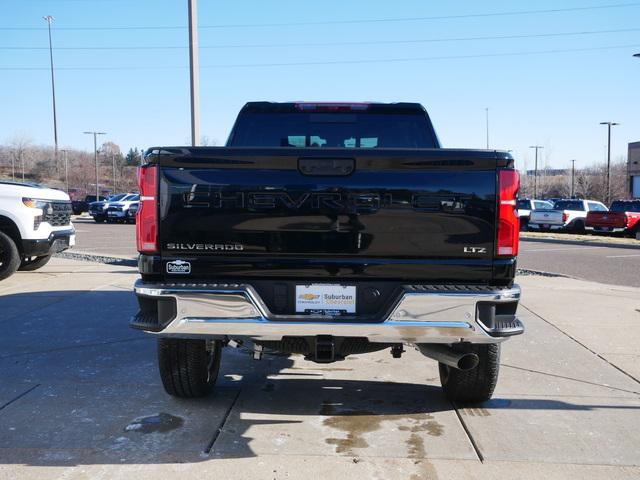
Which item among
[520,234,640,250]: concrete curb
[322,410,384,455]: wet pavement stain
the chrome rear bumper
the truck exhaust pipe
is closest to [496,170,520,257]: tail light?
the chrome rear bumper

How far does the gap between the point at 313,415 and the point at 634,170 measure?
219ft

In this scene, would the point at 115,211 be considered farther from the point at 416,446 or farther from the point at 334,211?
the point at 416,446

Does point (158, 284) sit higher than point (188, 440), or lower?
higher

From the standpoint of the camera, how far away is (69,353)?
5844 millimetres

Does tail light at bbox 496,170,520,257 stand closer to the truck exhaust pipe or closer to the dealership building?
the truck exhaust pipe

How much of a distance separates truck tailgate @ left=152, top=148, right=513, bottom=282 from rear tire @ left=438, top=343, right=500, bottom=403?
2.81 ft

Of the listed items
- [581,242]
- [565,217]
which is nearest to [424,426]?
[581,242]

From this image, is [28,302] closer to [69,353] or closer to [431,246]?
[69,353]

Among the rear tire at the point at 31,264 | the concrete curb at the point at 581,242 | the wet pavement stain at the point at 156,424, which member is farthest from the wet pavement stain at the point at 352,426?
the concrete curb at the point at 581,242

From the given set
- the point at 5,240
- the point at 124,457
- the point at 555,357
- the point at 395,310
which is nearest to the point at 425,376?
the point at 555,357

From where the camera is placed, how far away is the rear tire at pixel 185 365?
4.20 metres

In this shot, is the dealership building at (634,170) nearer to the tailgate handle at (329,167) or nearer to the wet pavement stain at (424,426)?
the wet pavement stain at (424,426)

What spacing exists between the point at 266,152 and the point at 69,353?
11.4 feet

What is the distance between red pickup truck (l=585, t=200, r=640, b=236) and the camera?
1066 inches
